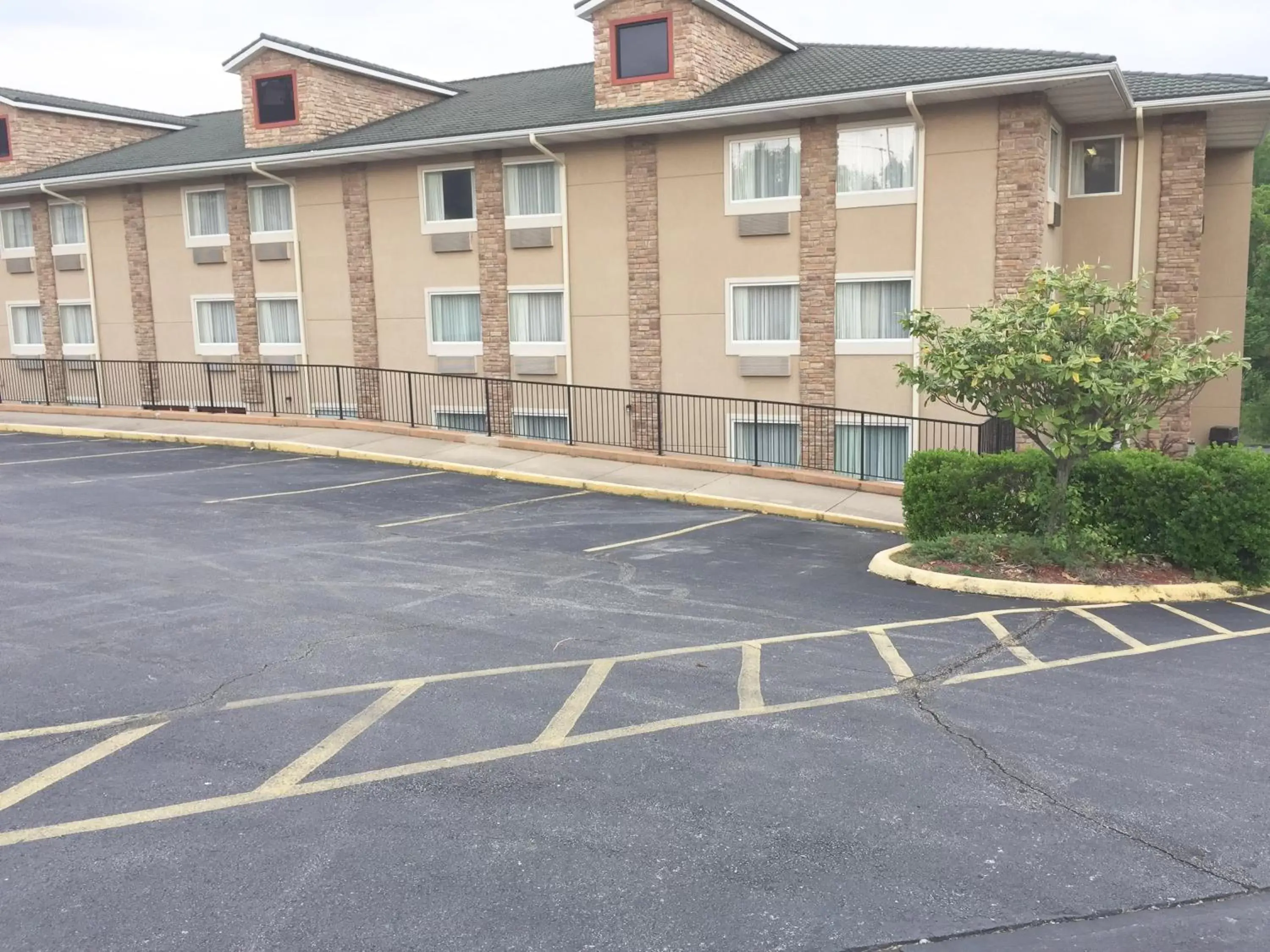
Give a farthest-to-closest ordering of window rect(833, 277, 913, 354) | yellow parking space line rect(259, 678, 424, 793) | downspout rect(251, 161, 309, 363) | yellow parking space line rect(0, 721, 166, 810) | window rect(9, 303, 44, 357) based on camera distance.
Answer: window rect(9, 303, 44, 357) < downspout rect(251, 161, 309, 363) < window rect(833, 277, 913, 354) < yellow parking space line rect(259, 678, 424, 793) < yellow parking space line rect(0, 721, 166, 810)

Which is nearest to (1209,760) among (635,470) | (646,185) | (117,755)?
(117,755)

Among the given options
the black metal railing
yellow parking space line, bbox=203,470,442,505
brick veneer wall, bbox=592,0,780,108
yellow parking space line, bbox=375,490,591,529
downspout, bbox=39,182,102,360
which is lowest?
yellow parking space line, bbox=375,490,591,529

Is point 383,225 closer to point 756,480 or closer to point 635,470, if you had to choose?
point 635,470

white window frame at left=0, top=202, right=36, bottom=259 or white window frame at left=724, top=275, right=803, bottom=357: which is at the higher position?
white window frame at left=0, top=202, right=36, bottom=259

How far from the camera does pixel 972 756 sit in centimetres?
638

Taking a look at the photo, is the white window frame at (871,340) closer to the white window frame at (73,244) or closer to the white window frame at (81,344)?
the white window frame at (81,344)

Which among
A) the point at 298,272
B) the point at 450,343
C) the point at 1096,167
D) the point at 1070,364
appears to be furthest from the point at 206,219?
the point at 1070,364

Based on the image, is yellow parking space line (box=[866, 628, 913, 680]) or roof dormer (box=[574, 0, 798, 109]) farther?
roof dormer (box=[574, 0, 798, 109])

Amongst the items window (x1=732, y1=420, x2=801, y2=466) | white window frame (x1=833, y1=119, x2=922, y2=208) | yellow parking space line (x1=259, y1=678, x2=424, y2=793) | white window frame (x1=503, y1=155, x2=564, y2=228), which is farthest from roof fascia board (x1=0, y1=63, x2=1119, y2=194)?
yellow parking space line (x1=259, y1=678, x2=424, y2=793)

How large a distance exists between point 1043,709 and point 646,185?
624 inches

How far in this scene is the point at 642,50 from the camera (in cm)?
2119

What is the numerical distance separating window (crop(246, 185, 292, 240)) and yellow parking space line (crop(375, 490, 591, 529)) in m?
12.4

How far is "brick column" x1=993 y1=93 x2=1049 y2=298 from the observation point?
1773 cm

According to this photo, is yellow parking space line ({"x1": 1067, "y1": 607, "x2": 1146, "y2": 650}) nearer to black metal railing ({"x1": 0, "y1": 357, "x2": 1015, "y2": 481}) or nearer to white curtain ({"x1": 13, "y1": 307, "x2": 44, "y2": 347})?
black metal railing ({"x1": 0, "y1": 357, "x2": 1015, "y2": 481})
